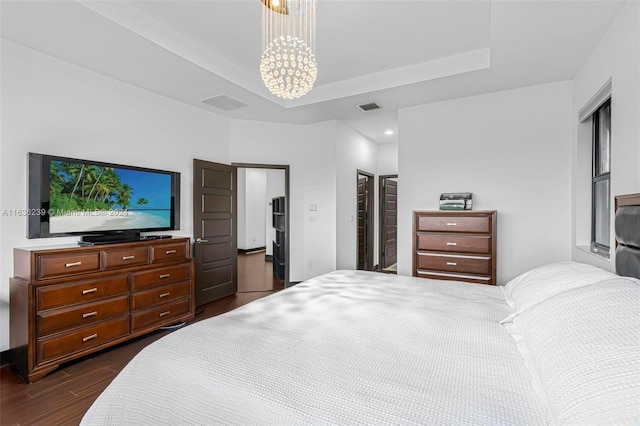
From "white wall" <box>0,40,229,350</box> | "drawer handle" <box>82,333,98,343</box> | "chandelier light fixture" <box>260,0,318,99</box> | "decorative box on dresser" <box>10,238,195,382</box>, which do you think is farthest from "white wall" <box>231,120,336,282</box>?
"drawer handle" <box>82,333,98,343</box>

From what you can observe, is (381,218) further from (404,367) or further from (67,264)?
(404,367)

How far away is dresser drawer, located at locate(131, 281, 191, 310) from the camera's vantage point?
3.00 metres

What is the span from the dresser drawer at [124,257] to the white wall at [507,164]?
313 centimetres

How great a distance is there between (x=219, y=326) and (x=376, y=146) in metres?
5.85

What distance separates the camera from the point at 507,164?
145 inches

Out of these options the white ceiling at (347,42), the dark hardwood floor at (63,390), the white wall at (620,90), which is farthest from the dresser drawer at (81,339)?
the white wall at (620,90)

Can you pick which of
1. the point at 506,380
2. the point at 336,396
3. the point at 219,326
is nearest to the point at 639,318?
the point at 506,380

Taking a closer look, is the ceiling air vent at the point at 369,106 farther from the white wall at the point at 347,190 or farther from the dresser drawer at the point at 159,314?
the dresser drawer at the point at 159,314

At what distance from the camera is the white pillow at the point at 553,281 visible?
145 centimetres

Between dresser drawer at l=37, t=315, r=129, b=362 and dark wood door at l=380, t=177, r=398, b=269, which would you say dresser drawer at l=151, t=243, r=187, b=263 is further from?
dark wood door at l=380, t=177, r=398, b=269

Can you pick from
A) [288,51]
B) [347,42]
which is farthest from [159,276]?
[347,42]

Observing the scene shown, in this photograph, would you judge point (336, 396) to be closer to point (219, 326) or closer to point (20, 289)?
point (219, 326)

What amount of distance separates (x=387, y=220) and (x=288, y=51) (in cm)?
487

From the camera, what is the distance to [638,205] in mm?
1661
